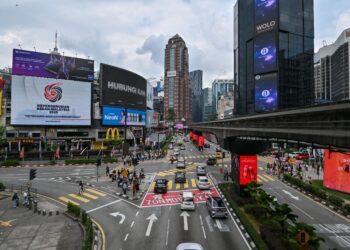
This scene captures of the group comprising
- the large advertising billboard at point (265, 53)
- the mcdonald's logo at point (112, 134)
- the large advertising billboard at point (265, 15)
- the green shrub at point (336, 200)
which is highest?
the large advertising billboard at point (265, 15)

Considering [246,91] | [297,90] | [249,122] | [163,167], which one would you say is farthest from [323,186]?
[246,91]

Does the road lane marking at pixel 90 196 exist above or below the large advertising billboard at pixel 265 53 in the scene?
below

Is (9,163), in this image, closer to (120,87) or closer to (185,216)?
(120,87)

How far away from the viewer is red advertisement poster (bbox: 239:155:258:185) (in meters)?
29.9

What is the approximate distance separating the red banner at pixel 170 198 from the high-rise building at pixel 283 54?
4838cm

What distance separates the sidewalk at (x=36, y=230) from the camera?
17.5 metres

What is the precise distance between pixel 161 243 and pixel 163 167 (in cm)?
3511

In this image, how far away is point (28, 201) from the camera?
26.7 m

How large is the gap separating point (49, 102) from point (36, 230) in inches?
2191

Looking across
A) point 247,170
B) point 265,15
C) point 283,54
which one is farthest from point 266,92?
point 247,170

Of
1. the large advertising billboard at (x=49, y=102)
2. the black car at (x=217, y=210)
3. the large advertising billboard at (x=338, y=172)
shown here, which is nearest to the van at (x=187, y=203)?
the black car at (x=217, y=210)

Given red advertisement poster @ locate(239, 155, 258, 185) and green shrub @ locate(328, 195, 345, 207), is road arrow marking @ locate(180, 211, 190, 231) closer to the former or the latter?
red advertisement poster @ locate(239, 155, 258, 185)

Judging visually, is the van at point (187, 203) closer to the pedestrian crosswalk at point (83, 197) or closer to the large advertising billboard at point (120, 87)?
the pedestrian crosswalk at point (83, 197)

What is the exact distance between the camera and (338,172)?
33.9 meters
